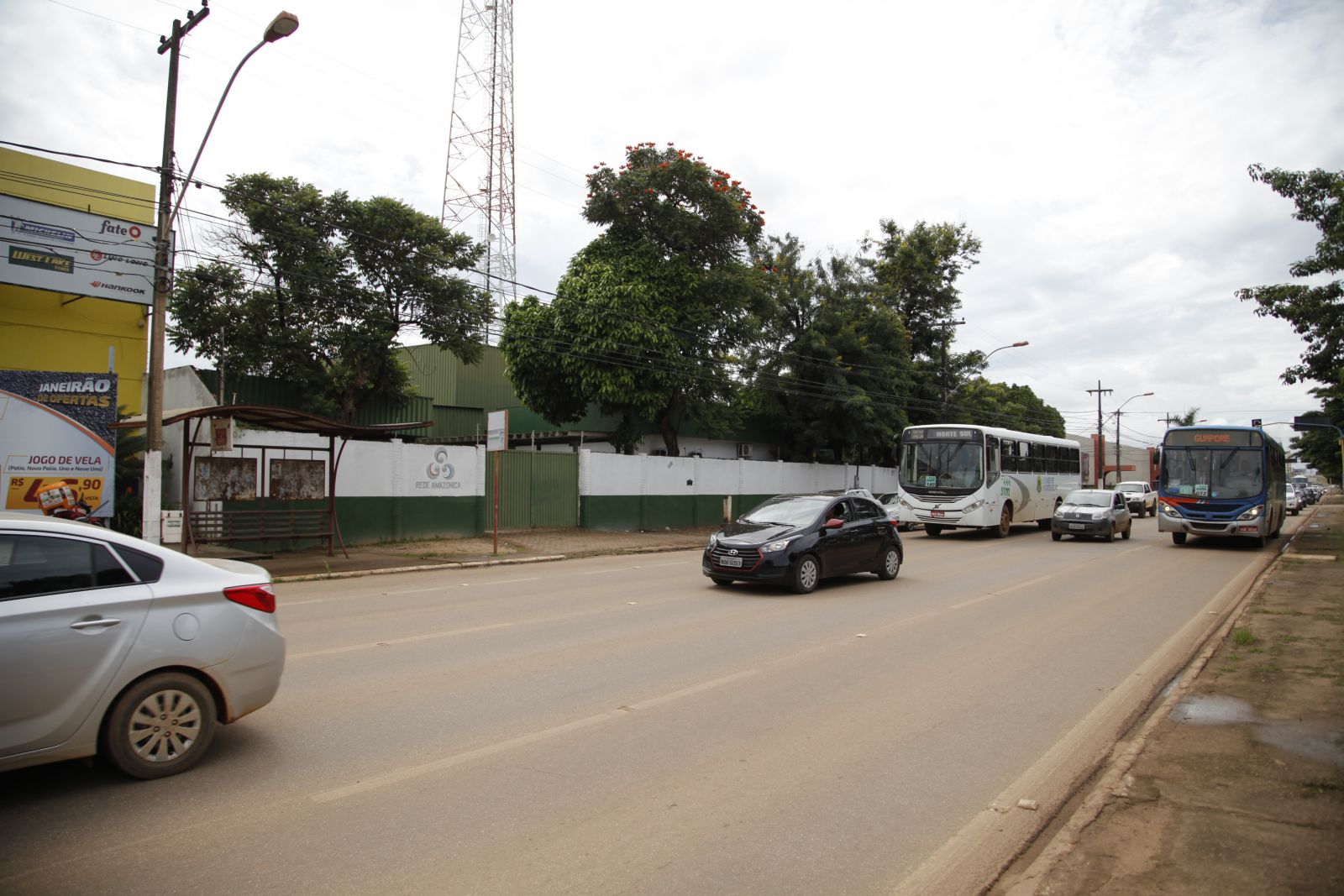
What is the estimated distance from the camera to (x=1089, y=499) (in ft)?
85.1

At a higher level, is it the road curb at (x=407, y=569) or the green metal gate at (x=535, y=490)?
the green metal gate at (x=535, y=490)

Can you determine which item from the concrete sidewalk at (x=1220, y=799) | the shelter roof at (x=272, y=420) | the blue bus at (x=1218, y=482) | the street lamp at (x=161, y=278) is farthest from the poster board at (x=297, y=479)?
the blue bus at (x=1218, y=482)

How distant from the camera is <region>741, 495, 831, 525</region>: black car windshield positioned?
44.6 ft

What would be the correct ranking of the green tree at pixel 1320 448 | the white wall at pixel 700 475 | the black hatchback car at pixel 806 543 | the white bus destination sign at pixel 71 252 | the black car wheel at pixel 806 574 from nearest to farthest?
the black hatchback car at pixel 806 543
the black car wheel at pixel 806 574
the white bus destination sign at pixel 71 252
the white wall at pixel 700 475
the green tree at pixel 1320 448

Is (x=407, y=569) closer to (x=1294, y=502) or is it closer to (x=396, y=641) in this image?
(x=396, y=641)

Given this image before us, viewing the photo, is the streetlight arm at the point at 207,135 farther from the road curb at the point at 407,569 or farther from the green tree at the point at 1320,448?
the green tree at the point at 1320,448

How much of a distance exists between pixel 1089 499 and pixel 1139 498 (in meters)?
20.8

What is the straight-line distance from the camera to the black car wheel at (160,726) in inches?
183

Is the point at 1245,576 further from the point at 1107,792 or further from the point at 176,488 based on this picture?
the point at 176,488

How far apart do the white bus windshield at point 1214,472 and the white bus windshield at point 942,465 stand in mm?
4964

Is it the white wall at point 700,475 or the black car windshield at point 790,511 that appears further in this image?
the white wall at point 700,475

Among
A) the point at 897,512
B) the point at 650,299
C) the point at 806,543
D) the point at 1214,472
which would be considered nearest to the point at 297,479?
the point at 806,543

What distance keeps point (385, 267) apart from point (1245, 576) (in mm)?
23789

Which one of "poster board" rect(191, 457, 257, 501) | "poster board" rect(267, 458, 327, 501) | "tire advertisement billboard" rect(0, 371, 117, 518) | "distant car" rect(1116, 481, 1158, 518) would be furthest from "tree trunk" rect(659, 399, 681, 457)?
"distant car" rect(1116, 481, 1158, 518)
